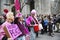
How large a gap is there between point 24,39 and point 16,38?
2.64 ft

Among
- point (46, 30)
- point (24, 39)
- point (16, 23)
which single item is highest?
point (16, 23)

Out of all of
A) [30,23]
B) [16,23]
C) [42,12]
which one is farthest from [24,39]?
[42,12]

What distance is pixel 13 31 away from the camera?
7.18 m

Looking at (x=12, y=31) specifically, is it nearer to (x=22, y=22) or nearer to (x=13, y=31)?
(x=13, y=31)

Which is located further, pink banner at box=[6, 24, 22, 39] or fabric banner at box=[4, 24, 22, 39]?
pink banner at box=[6, 24, 22, 39]

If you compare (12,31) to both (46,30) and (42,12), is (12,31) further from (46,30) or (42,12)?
(42,12)

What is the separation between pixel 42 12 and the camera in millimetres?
34406

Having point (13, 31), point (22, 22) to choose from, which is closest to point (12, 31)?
point (13, 31)

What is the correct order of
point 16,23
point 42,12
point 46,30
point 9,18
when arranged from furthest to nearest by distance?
point 42,12
point 46,30
point 16,23
point 9,18

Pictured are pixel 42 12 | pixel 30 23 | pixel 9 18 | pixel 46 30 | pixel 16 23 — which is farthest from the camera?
pixel 42 12

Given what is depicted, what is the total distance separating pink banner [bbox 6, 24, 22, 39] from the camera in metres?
6.95

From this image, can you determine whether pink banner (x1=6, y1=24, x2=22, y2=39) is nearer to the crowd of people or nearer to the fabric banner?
the fabric banner

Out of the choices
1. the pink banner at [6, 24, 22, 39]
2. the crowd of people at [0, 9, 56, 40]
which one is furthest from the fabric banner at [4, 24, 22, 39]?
the crowd of people at [0, 9, 56, 40]

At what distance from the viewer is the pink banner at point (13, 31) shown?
6.95 m
